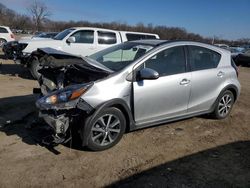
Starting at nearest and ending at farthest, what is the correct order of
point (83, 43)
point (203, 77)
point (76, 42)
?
point (203, 77) < point (76, 42) < point (83, 43)

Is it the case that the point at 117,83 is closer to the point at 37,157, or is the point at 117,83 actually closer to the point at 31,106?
the point at 37,157

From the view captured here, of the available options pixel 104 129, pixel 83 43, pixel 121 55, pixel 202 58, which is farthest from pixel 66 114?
pixel 83 43

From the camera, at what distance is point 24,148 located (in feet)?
16.3

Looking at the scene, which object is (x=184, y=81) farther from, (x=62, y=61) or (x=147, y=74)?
(x=62, y=61)

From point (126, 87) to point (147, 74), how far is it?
15.2 inches

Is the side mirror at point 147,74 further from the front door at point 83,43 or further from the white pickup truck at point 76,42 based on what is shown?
the front door at point 83,43

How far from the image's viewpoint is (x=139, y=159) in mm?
4820

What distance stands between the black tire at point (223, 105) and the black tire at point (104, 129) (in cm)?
256

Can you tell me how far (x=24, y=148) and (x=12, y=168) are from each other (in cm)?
65

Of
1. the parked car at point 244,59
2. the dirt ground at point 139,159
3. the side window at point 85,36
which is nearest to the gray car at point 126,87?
the dirt ground at point 139,159

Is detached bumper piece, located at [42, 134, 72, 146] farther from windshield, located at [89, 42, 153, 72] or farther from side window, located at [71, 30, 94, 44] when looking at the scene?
side window, located at [71, 30, 94, 44]

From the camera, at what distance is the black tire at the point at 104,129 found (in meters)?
4.77

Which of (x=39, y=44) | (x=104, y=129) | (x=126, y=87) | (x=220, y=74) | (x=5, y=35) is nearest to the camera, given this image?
(x=104, y=129)

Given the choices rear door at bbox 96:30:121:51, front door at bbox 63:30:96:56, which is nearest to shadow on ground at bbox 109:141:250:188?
front door at bbox 63:30:96:56
